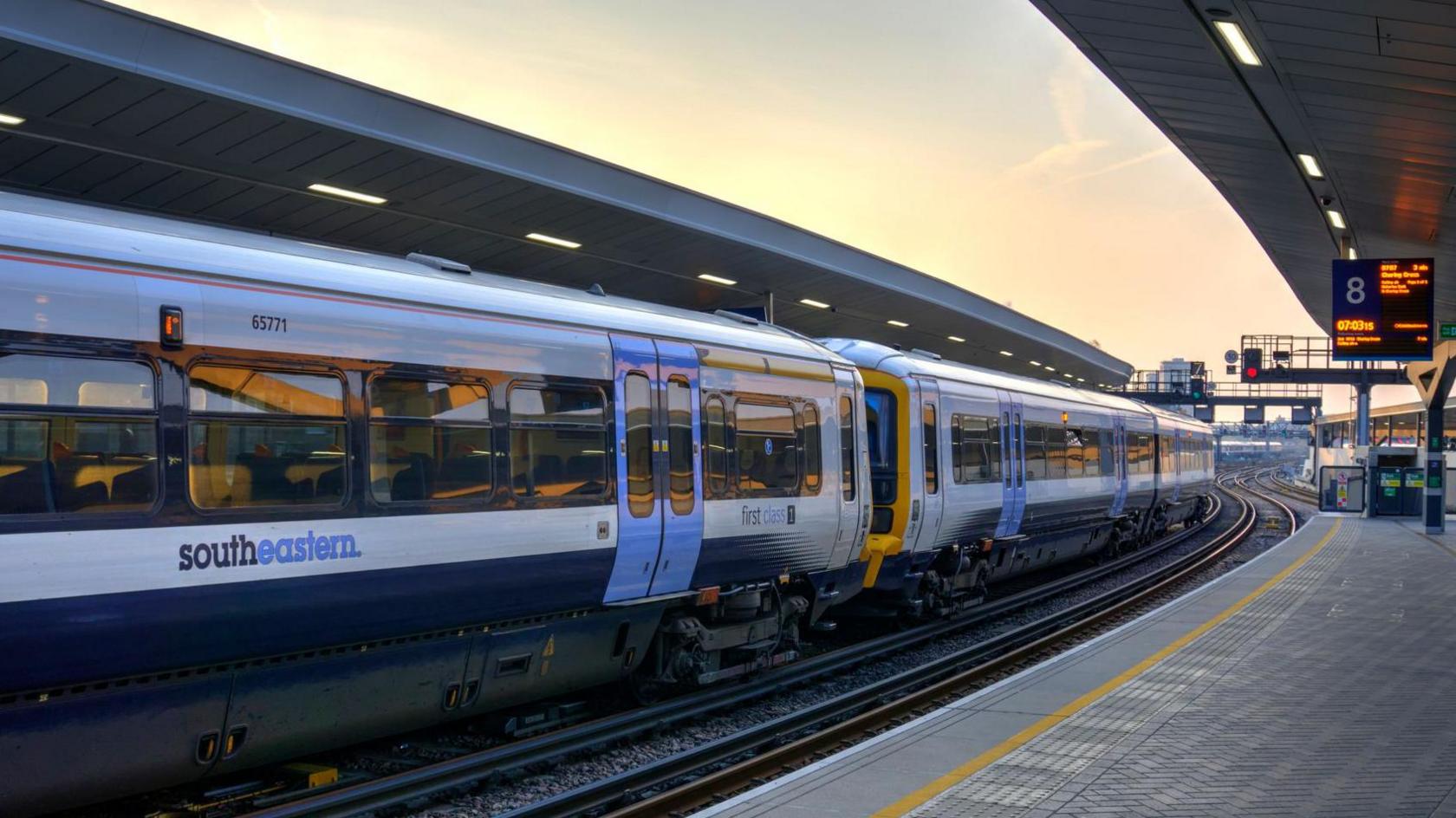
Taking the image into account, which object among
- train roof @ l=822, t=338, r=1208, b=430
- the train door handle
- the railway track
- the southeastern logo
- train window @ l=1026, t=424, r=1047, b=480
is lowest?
the railway track

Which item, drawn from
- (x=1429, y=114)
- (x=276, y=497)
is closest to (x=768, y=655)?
(x=276, y=497)

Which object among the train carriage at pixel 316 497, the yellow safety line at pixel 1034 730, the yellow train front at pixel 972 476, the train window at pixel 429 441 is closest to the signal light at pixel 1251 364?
the yellow train front at pixel 972 476

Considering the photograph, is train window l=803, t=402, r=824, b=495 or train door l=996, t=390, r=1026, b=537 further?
train door l=996, t=390, r=1026, b=537

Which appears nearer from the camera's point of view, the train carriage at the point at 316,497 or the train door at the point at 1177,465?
the train carriage at the point at 316,497

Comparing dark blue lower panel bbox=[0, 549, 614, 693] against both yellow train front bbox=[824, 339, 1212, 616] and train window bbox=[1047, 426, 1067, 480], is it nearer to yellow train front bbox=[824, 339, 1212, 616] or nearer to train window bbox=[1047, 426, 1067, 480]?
yellow train front bbox=[824, 339, 1212, 616]

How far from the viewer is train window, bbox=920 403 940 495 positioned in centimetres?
1471

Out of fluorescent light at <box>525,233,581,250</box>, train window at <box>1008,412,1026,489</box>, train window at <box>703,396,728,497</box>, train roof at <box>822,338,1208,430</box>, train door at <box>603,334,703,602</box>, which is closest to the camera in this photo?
train door at <box>603,334,703,602</box>

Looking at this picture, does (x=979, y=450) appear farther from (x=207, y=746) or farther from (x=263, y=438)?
(x=207, y=746)

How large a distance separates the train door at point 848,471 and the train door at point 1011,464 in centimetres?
486

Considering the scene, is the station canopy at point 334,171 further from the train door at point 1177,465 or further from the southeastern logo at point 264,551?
the train door at point 1177,465

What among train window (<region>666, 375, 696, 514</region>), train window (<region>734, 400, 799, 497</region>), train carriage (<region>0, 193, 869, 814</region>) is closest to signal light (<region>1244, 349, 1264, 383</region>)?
train window (<region>734, 400, 799, 497</region>)

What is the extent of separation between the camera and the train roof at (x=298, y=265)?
6.08 meters

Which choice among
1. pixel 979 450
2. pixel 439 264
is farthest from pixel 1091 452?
pixel 439 264

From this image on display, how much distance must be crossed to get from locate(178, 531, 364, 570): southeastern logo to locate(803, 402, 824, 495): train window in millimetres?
5479
